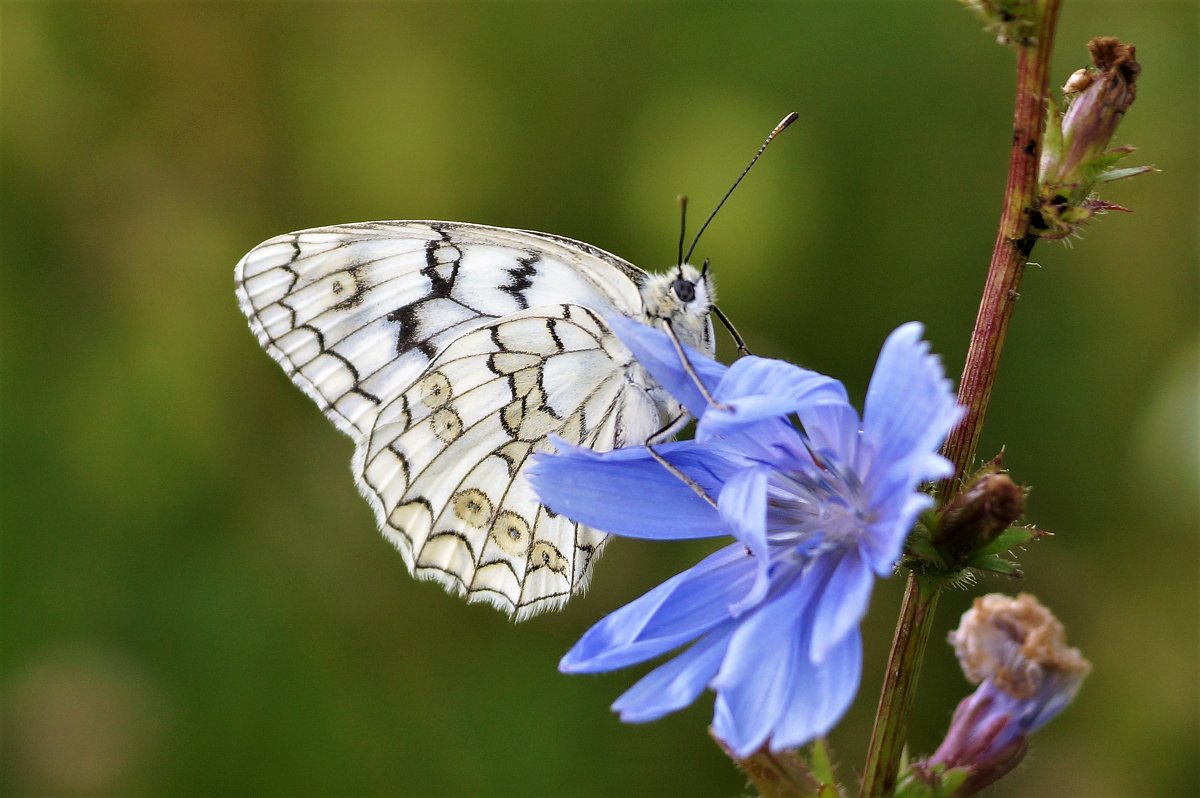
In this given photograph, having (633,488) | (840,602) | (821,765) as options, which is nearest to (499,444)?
(633,488)

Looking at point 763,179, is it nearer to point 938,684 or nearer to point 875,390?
point 938,684

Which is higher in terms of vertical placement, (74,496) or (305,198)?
(305,198)

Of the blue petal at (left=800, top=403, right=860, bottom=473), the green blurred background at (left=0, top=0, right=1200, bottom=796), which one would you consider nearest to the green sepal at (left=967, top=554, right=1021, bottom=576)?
the blue petal at (left=800, top=403, right=860, bottom=473)

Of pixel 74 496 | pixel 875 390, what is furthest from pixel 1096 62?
pixel 74 496

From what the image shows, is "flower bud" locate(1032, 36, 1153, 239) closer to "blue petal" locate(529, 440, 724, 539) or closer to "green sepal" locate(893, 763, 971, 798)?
"blue petal" locate(529, 440, 724, 539)

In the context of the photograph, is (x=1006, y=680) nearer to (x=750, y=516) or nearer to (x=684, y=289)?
(x=750, y=516)

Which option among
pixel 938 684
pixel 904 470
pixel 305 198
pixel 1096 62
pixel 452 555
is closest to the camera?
pixel 904 470

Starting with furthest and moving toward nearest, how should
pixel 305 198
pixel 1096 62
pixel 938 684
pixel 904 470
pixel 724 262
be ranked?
pixel 305 198 < pixel 724 262 < pixel 938 684 < pixel 1096 62 < pixel 904 470
